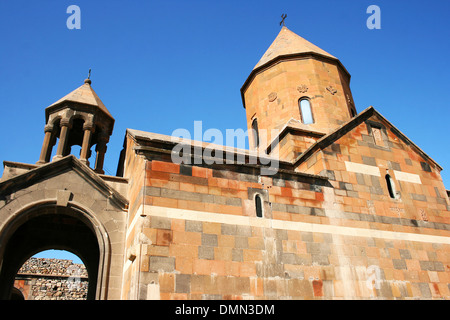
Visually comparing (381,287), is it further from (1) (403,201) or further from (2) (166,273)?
(2) (166,273)

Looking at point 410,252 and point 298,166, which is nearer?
point 410,252

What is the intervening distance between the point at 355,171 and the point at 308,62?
19.8ft

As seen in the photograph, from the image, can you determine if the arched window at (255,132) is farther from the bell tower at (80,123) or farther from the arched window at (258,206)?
the arched window at (258,206)

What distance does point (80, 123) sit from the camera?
1162 centimetres

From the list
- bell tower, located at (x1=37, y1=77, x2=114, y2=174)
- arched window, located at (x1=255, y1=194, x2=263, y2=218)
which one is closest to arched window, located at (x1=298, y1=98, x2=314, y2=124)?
arched window, located at (x1=255, y1=194, x2=263, y2=218)

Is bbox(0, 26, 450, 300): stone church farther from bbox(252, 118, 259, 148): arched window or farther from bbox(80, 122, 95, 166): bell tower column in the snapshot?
bbox(252, 118, 259, 148): arched window

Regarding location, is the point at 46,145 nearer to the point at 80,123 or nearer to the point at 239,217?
the point at 80,123

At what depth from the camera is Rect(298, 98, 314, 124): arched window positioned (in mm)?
12735

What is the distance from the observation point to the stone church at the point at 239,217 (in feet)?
22.7

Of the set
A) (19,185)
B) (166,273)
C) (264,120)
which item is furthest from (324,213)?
(19,185)

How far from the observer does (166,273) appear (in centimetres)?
648

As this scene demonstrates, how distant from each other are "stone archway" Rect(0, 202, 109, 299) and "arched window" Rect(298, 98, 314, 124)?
7.81 meters

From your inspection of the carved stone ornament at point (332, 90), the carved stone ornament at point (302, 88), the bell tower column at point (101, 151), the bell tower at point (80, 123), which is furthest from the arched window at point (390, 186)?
the bell tower column at point (101, 151)

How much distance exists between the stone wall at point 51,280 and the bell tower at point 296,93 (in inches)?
404
